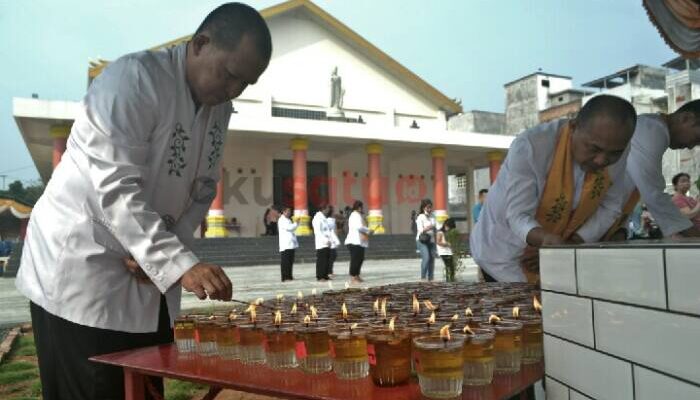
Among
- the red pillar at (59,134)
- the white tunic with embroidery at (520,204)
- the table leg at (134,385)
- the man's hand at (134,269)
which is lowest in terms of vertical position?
the table leg at (134,385)

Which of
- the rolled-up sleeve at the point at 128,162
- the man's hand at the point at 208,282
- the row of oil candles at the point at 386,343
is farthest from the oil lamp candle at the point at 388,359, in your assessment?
the rolled-up sleeve at the point at 128,162

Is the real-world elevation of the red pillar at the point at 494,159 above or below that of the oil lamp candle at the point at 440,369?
above

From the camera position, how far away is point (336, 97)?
849 inches

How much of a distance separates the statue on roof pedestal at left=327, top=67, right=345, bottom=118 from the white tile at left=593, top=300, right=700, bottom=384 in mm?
20746

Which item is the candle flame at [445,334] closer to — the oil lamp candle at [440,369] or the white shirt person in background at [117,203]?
the oil lamp candle at [440,369]

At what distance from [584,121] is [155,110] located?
5.10 ft

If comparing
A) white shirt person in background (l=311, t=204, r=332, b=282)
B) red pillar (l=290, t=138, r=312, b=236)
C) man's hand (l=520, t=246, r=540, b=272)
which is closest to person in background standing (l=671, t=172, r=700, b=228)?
man's hand (l=520, t=246, r=540, b=272)

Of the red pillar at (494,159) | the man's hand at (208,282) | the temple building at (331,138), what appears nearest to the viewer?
the man's hand at (208,282)

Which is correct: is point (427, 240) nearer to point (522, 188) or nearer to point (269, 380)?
point (522, 188)

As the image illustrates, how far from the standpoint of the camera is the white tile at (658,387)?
27.2 inches

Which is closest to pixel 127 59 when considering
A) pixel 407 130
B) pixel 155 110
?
pixel 155 110

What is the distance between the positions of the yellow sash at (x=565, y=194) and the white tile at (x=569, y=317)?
142 cm

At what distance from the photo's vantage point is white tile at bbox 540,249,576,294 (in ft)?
3.09

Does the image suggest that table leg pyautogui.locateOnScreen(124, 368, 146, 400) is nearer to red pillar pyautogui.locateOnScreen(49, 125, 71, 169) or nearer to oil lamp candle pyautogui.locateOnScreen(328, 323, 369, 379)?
oil lamp candle pyautogui.locateOnScreen(328, 323, 369, 379)
